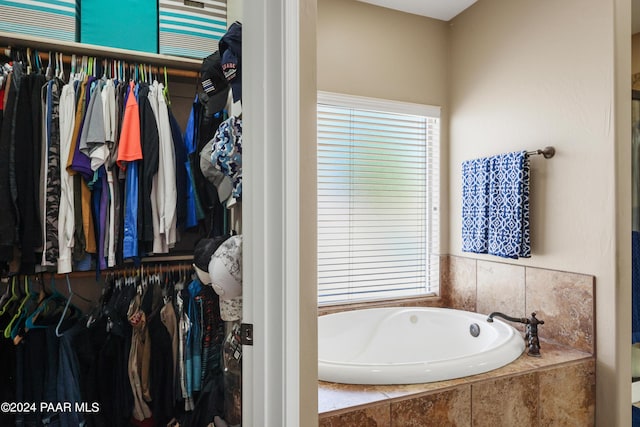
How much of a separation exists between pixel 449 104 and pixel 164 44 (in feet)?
6.45

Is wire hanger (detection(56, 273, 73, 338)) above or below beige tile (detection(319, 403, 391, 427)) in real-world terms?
above

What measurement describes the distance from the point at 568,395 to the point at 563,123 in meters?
1.33

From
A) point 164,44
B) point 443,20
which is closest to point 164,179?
point 164,44

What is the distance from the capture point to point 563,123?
2.08 metres

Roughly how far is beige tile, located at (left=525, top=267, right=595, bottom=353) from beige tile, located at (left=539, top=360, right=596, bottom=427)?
0.47 ft

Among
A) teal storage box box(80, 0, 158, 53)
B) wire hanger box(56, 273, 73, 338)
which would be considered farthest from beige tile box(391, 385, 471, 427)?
teal storage box box(80, 0, 158, 53)

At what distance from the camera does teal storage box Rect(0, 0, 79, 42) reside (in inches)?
67.8

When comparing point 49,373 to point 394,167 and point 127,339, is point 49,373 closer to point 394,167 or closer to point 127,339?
point 127,339

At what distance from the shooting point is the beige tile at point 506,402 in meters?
1.56

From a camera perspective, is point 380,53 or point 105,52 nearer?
point 105,52

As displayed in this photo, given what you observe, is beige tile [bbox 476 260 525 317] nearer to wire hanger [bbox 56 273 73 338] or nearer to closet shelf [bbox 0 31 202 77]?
closet shelf [bbox 0 31 202 77]

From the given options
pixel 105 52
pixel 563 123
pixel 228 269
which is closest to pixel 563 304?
pixel 563 123

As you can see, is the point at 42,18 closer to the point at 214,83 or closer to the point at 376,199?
the point at 214,83

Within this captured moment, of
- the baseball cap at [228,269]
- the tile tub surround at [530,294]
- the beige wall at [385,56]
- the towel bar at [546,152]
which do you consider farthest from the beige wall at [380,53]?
the baseball cap at [228,269]
